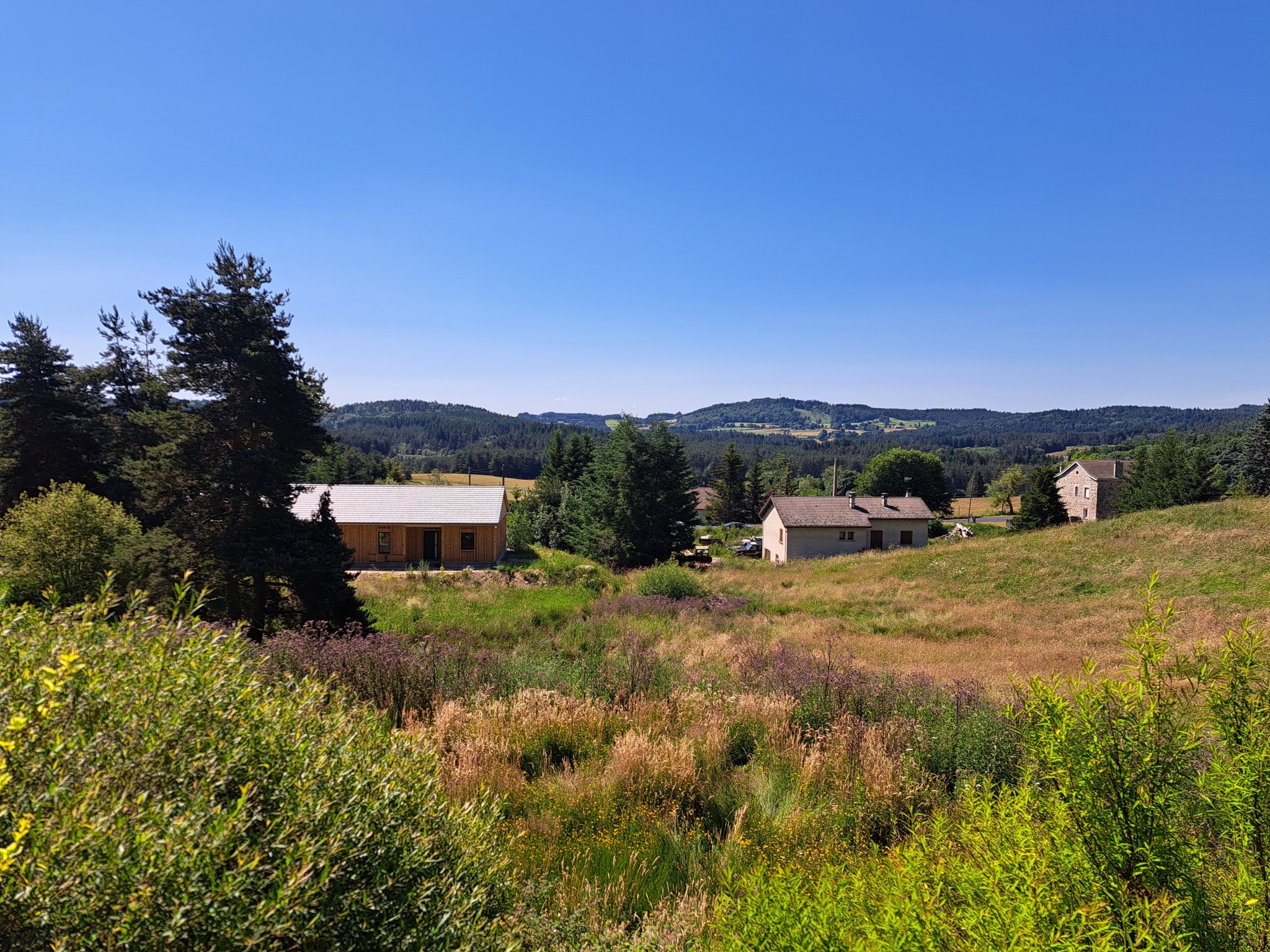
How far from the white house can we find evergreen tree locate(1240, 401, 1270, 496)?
36234 millimetres

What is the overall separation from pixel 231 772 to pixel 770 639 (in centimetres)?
1163

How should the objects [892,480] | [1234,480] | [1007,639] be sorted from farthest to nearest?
[892,480] < [1234,480] < [1007,639]

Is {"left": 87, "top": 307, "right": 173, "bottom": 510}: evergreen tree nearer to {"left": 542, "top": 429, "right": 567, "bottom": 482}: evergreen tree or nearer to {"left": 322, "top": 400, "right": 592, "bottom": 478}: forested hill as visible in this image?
{"left": 542, "top": 429, "right": 567, "bottom": 482}: evergreen tree

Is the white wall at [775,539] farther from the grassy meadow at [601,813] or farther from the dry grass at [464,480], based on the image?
the dry grass at [464,480]

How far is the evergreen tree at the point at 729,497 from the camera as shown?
7694cm

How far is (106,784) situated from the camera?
70.0 inches

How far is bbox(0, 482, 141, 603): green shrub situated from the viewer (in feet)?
40.1

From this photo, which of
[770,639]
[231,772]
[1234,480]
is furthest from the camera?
[1234,480]

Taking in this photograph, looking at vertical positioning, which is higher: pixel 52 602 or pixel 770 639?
pixel 52 602

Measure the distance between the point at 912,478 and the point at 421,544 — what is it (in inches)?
2845

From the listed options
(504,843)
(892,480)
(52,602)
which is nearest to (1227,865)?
(504,843)

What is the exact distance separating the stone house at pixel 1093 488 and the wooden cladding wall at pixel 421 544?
61.2m

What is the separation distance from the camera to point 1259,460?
184ft

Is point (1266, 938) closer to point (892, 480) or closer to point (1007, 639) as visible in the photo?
point (1007, 639)
